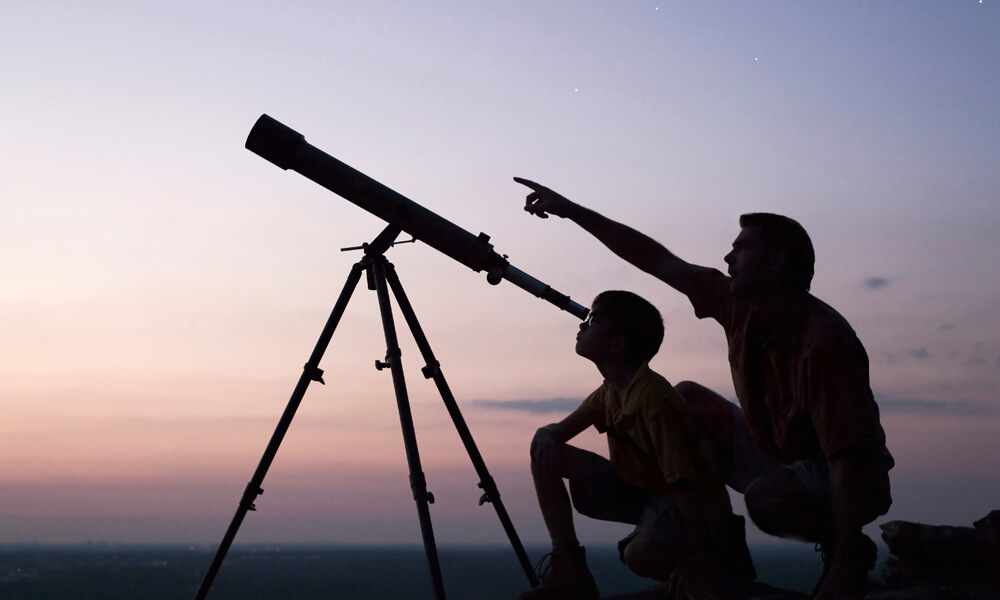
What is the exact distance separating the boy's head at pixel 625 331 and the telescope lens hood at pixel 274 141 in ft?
9.83

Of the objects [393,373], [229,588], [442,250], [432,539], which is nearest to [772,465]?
[432,539]

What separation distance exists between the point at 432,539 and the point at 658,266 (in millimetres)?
2627

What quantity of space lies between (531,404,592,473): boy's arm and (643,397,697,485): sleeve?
1.94 feet

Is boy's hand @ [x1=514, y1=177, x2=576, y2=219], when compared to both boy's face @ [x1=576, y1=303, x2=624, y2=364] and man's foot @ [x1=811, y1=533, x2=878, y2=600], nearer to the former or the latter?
boy's face @ [x1=576, y1=303, x2=624, y2=364]

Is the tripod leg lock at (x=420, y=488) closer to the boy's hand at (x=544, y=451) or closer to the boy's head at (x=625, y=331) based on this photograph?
the boy's hand at (x=544, y=451)

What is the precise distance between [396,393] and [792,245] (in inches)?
128

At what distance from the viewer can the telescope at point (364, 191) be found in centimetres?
676

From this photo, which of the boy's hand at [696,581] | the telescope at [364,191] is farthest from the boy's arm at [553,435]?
the telescope at [364,191]

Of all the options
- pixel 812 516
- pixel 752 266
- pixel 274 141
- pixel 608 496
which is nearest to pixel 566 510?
pixel 608 496

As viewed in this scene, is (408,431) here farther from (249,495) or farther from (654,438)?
(654,438)

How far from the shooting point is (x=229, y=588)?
467ft

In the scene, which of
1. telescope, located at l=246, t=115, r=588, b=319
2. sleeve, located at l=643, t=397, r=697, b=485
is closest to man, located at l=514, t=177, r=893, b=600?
sleeve, located at l=643, t=397, r=697, b=485

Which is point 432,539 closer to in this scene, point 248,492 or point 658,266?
point 248,492

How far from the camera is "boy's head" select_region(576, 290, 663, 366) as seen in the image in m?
5.12
